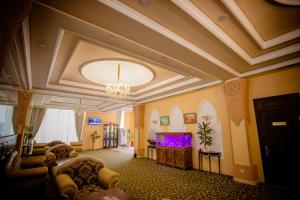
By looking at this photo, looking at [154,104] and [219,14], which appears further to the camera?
[154,104]

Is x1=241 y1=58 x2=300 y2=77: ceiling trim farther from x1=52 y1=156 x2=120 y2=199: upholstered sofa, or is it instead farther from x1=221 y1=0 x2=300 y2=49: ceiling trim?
x1=52 y1=156 x2=120 y2=199: upholstered sofa

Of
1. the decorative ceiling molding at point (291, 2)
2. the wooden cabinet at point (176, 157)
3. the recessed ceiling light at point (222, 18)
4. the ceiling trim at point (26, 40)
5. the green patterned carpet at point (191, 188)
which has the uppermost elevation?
the decorative ceiling molding at point (291, 2)

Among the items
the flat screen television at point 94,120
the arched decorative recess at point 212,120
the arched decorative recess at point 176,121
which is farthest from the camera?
the flat screen television at point 94,120

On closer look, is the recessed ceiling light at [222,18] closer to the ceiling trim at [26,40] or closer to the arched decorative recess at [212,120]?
the ceiling trim at [26,40]

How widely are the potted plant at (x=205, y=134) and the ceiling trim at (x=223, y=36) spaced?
101 inches

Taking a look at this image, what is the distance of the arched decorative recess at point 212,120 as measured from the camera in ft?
16.6

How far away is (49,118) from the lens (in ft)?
34.2

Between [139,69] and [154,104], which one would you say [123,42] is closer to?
[139,69]

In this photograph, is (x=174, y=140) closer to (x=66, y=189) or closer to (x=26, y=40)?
(x=66, y=189)

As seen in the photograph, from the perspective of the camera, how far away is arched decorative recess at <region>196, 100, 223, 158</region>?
200 inches

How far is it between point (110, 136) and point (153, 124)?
5895mm

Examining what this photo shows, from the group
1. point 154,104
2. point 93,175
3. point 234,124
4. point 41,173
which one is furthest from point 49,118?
point 234,124

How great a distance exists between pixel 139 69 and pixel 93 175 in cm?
313

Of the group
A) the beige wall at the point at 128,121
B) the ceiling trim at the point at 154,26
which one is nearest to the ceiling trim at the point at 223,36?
the ceiling trim at the point at 154,26
